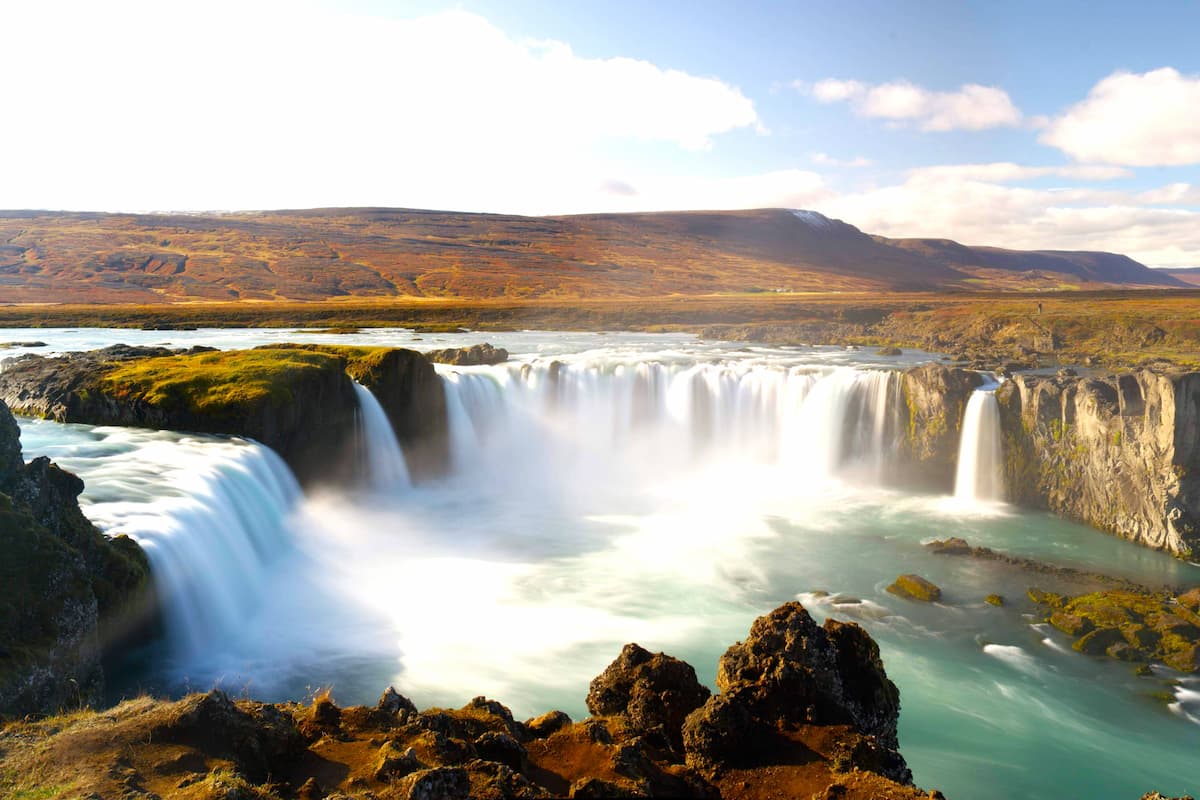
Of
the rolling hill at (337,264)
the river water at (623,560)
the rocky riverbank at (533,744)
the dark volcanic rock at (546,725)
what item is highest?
the rolling hill at (337,264)

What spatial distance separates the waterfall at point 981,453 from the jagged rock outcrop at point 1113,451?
367 mm

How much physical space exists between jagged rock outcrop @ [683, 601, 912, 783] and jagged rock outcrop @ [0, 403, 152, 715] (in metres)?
8.51

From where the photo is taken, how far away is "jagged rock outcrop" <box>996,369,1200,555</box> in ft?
77.0

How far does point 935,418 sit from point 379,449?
2284 cm

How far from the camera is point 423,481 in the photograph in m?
31.9

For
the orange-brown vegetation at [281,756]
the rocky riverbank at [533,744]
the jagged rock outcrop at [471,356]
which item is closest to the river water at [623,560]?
the jagged rock outcrop at [471,356]

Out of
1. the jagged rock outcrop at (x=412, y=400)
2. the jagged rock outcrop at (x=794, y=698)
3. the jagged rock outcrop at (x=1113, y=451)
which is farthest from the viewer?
the jagged rock outcrop at (x=412, y=400)

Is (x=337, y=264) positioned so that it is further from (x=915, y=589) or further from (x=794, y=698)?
(x=794, y=698)

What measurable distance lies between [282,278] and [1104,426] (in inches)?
4747

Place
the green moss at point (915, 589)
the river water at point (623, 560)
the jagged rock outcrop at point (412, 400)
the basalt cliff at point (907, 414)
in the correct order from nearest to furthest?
the river water at point (623, 560), the green moss at point (915, 589), the basalt cliff at point (907, 414), the jagged rock outcrop at point (412, 400)

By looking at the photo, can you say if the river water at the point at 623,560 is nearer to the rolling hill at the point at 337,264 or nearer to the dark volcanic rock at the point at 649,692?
the dark volcanic rock at the point at 649,692

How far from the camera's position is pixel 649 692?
943cm

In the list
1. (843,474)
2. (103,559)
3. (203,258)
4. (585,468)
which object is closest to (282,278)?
(203,258)

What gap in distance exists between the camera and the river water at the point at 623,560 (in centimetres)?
1474
